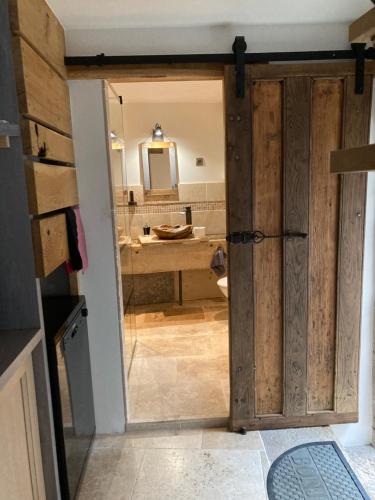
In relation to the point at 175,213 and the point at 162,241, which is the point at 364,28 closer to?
the point at 162,241

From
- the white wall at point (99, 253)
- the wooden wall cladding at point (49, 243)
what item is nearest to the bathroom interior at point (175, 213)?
the white wall at point (99, 253)

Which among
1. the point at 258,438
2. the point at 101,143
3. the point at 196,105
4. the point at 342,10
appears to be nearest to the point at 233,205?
the point at 101,143

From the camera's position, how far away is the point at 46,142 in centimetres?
160

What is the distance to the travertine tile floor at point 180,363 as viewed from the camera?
2.52m

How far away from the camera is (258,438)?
7.30ft

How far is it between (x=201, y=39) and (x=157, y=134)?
2282 mm

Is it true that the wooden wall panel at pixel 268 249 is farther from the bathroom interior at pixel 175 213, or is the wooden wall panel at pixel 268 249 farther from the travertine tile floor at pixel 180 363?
the bathroom interior at pixel 175 213

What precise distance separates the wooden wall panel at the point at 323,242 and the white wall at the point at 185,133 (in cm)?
244

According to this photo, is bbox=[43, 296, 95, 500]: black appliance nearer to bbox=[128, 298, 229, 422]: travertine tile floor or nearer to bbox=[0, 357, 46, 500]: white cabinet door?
bbox=[0, 357, 46, 500]: white cabinet door

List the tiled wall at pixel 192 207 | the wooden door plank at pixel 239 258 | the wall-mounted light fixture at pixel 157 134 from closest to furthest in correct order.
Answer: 1. the wooden door plank at pixel 239 258
2. the wall-mounted light fixture at pixel 157 134
3. the tiled wall at pixel 192 207

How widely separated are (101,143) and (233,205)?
2.60 feet

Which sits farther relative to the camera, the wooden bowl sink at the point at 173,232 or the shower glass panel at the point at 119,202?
the wooden bowl sink at the point at 173,232

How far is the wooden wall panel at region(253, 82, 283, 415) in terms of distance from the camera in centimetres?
202

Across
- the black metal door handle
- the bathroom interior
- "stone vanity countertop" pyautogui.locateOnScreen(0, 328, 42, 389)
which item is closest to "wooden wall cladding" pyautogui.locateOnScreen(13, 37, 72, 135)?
"stone vanity countertop" pyautogui.locateOnScreen(0, 328, 42, 389)
